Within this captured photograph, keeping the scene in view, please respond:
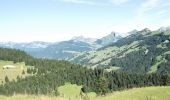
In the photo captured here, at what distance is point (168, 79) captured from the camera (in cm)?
10562

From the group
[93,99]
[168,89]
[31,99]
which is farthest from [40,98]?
[168,89]

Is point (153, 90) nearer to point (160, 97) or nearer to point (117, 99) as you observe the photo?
point (160, 97)

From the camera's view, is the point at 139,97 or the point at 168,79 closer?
the point at 139,97

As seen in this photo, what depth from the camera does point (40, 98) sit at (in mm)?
19516

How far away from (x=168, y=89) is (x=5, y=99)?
1138 cm

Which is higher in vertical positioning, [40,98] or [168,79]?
[40,98]

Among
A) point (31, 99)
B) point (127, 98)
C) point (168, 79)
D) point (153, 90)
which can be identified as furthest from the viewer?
point (168, 79)

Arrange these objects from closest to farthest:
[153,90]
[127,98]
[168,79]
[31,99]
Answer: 1. [31,99]
2. [127,98]
3. [153,90]
4. [168,79]

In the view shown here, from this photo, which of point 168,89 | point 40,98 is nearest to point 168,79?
point 168,89

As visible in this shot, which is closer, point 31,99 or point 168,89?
point 31,99

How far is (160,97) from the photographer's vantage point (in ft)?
67.5

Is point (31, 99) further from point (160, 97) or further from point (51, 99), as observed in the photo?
point (160, 97)

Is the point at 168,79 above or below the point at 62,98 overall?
below

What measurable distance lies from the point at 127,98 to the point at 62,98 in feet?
13.2
